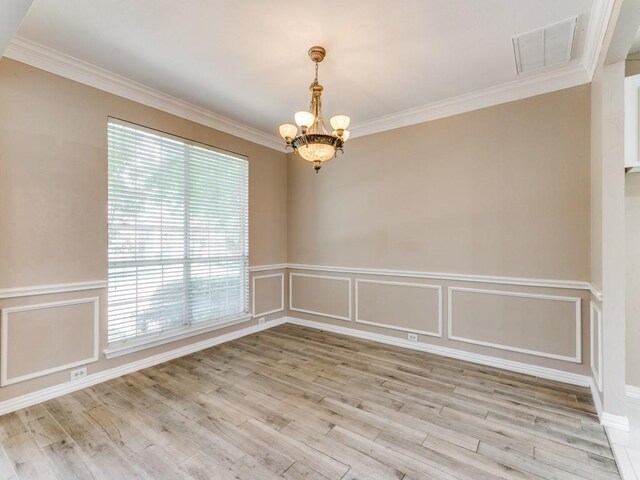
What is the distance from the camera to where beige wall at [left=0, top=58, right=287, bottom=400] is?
8.11 ft

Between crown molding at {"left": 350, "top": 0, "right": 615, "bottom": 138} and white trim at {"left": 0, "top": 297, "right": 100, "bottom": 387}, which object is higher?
crown molding at {"left": 350, "top": 0, "right": 615, "bottom": 138}

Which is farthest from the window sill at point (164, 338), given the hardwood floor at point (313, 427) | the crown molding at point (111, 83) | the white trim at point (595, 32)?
the white trim at point (595, 32)

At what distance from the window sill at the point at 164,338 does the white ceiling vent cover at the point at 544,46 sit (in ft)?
14.1

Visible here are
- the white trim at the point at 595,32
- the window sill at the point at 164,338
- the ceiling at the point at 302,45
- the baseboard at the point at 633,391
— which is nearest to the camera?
the white trim at the point at 595,32

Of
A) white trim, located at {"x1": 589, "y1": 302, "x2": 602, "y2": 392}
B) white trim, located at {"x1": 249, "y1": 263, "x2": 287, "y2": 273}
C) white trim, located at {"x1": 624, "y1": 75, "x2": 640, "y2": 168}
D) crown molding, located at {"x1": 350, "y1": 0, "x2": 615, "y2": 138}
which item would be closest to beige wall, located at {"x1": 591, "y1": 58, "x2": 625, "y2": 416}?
white trim, located at {"x1": 589, "y1": 302, "x2": 602, "y2": 392}

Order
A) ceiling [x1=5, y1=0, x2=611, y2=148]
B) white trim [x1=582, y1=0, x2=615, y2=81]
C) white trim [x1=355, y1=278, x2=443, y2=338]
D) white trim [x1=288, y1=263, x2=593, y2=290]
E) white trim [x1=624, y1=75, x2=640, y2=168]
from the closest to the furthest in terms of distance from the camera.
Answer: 1. white trim [x1=582, y1=0, x2=615, y2=81]
2. ceiling [x1=5, y1=0, x2=611, y2=148]
3. white trim [x1=624, y1=75, x2=640, y2=168]
4. white trim [x1=288, y1=263, x2=593, y2=290]
5. white trim [x1=355, y1=278, x2=443, y2=338]

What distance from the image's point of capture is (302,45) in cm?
250

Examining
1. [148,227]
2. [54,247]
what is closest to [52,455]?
[54,247]

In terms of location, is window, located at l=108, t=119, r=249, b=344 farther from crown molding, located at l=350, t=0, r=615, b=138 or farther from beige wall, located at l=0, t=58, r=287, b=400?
crown molding, located at l=350, t=0, r=615, b=138

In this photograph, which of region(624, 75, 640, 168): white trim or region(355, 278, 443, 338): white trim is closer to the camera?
region(624, 75, 640, 168): white trim

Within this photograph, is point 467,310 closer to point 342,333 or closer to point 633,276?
point 633,276

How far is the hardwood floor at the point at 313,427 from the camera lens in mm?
1849

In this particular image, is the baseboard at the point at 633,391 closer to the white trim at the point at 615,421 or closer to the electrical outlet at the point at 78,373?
the white trim at the point at 615,421

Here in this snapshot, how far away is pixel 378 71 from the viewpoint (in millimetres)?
2891
